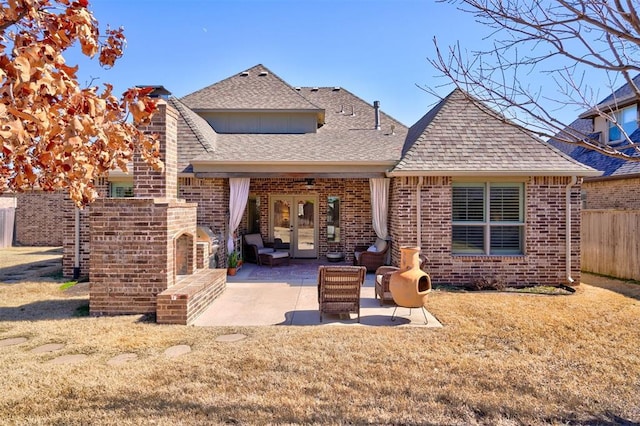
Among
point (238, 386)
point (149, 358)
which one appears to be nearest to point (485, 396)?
point (238, 386)

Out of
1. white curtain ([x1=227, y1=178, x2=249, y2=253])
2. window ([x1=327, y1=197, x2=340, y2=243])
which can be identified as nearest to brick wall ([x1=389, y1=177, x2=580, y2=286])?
window ([x1=327, y1=197, x2=340, y2=243])

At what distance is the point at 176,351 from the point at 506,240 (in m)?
8.13

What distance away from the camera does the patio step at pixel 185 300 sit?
234 inches

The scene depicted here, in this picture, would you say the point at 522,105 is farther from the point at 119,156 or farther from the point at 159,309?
the point at 159,309

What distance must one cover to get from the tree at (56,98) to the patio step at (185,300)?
3512mm

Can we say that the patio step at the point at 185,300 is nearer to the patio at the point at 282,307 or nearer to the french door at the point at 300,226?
the patio at the point at 282,307

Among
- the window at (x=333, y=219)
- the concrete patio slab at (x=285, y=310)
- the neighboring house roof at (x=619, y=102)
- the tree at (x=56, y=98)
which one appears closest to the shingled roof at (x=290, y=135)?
the window at (x=333, y=219)

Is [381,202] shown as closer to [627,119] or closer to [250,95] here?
[250,95]

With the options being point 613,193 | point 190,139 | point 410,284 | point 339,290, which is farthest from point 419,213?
point 613,193

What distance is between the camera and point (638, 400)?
3732mm

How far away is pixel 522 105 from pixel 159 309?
18.9ft

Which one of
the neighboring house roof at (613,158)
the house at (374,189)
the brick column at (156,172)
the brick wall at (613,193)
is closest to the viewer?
the brick column at (156,172)

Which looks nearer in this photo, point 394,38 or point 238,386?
point 238,386

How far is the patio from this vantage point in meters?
6.22
